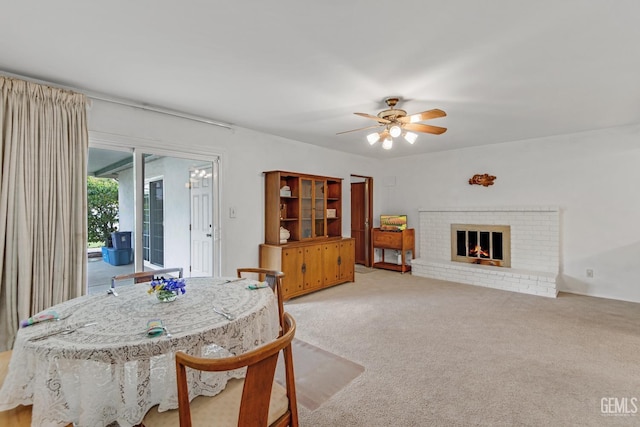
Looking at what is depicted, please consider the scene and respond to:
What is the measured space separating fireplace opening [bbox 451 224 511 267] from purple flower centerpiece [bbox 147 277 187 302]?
5014mm

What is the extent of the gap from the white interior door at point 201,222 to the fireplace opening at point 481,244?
430cm

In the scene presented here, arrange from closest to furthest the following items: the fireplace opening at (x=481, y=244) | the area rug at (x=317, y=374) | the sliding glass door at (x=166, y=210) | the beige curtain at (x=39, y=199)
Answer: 1. the area rug at (x=317, y=374)
2. the beige curtain at (x=39, y=199)
3. the sliding glass door at (x=166, y=210)
4. the fireplace opening at (x=481, y=244)

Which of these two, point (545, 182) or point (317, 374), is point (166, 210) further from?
point (545, 182)

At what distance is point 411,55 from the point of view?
2121mm

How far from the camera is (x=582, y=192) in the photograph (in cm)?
435

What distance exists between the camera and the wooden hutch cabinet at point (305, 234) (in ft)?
13.7

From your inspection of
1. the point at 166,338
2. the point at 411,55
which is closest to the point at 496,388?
the point at 166,338

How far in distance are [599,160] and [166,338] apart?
566cm

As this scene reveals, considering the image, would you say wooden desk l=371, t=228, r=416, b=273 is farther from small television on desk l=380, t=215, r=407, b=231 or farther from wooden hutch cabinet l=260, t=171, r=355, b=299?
wooden hutch cabinet l=260, t=171, r=355, b=299

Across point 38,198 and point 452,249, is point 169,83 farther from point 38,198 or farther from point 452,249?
point 452,249

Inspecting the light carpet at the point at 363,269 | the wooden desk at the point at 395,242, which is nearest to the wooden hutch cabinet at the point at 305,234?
the light carpet at the point at 363,269

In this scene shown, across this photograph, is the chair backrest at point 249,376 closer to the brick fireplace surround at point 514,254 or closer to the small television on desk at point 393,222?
the brick fireplace surround at point 514,254

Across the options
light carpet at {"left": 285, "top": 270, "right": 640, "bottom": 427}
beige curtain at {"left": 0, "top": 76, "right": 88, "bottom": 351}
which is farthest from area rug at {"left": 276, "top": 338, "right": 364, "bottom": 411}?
beige curtain at {"left": 0, "top": 76, "right": 88, "bottom": 351}

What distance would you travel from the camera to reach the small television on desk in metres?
5.91
